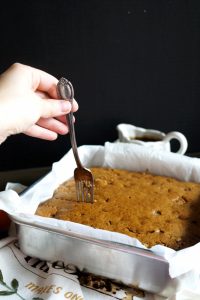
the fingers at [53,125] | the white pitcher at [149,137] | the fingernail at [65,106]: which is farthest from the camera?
the white pitcher at [149,137]

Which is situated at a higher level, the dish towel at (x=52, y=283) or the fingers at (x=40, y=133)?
the fingers at (x=40, y=133)

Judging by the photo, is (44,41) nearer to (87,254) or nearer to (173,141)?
(173,141)

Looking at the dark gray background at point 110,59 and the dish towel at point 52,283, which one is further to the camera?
the dark gray background at point 110,59

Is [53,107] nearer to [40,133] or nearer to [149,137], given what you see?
[40,133]

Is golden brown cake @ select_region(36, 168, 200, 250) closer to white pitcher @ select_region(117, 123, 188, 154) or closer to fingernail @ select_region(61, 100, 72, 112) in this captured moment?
white pitcher @ select_region(117, 123, 188, 154)

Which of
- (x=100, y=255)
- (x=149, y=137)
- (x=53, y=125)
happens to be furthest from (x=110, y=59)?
(x=100, y=255)

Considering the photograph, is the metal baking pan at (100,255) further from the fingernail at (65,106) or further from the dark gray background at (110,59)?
the dark gray background at (110,59)

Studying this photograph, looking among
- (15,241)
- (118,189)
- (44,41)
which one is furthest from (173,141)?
(15,241)

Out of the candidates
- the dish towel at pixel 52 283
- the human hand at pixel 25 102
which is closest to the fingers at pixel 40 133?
the human hand at pixel 25 102
